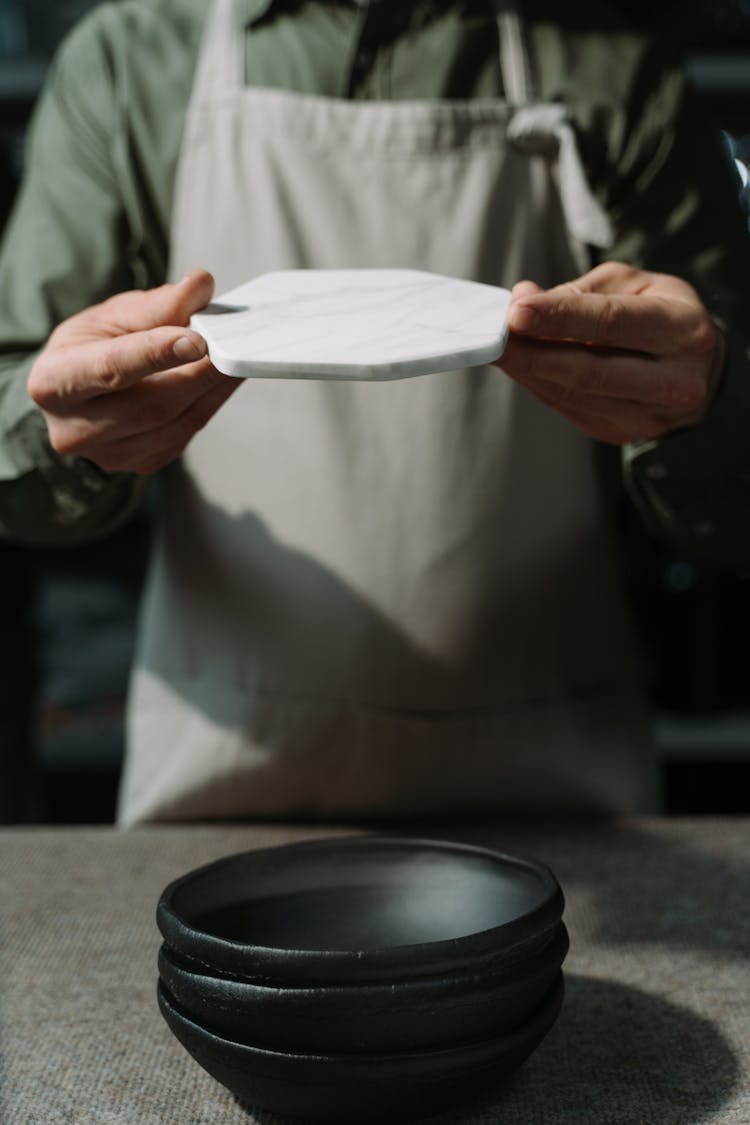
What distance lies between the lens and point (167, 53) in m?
1.13

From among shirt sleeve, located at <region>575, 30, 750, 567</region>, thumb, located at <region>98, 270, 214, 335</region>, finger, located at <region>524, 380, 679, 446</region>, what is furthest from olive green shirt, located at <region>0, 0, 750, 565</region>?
thumb, located at <region>98, 270, 214, 335</region>

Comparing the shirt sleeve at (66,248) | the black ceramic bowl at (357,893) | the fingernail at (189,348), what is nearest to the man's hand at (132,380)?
the fingernail at (189,348)

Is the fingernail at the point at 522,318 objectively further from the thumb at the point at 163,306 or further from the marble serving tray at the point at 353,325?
the thumb at the point at 163,306

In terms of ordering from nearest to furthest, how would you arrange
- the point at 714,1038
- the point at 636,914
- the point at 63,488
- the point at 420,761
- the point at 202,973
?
the point at 202,973 → the point at 714,1038 → the point at 636,914 → the point at 63,488 → the point at 420,761

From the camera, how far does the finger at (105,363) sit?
2.41 ft

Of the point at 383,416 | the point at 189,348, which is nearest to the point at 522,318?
the point at 189,348

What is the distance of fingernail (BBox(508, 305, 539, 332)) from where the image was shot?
29.0 inches

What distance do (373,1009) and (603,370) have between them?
1.53ft

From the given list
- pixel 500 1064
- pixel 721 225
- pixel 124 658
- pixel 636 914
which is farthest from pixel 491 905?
pixel 124 658

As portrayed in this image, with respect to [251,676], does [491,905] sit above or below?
above

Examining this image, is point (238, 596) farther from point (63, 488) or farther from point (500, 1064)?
point (500, 1064)

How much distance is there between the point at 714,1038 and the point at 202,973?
0.95 ft

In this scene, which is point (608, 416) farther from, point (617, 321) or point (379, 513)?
point (379, 513)

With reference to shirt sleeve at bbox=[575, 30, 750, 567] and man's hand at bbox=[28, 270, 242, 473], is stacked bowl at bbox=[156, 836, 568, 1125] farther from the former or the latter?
shirt sleeve at bbox=[575, 30, 750, 567]
